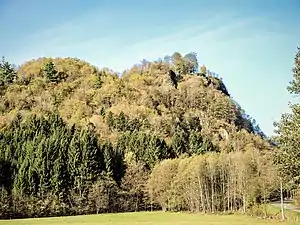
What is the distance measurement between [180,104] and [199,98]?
5.20 m

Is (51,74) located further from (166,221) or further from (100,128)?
(166,221)

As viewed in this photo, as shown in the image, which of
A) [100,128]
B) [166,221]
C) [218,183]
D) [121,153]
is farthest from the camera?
[100,128]

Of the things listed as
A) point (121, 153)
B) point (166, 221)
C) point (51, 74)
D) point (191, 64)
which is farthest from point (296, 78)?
point (191, 64)

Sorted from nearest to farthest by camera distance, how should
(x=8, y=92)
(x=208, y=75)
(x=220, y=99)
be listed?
1. (x=8, y=92)
2. (x=220, y=99)
3. (x=208, y=75)

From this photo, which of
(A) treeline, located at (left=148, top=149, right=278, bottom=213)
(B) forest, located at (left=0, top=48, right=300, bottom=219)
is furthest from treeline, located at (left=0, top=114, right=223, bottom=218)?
(A) treeline, located at (left=148, top=149, right=278, bottom=213)

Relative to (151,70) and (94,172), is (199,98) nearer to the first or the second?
(151,70)

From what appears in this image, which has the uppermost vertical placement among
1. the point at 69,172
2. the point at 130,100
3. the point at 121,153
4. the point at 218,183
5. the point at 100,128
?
the point at 130,100

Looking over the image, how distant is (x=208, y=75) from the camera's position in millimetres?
126625

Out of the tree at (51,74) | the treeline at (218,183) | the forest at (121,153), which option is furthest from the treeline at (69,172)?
the tree at (51,74)

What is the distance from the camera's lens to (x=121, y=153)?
224ft

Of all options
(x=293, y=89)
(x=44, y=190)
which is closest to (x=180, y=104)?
(x=44, y=190)

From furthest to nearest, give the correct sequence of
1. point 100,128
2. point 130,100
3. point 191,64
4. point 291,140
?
1. point 191,64
2. point 130,100
3. point 100,128
4. point 291,140

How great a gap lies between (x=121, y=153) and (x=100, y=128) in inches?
539

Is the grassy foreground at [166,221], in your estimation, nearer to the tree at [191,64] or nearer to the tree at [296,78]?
the tree at [296,78]
